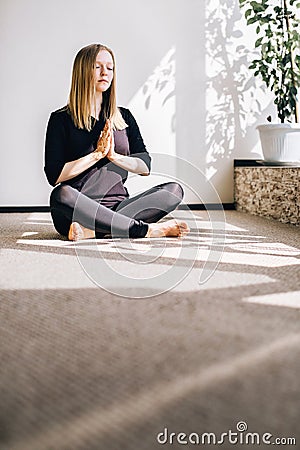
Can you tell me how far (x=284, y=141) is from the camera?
3.44 m

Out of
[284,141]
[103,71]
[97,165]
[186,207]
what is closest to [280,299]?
[97,165]

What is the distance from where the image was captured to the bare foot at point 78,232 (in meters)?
2.39

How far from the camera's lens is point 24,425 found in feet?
2.56

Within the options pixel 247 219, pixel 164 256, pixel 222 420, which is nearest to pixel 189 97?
pixel 247 219

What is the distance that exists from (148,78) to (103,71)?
56.5 inches

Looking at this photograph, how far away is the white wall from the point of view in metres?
3.78

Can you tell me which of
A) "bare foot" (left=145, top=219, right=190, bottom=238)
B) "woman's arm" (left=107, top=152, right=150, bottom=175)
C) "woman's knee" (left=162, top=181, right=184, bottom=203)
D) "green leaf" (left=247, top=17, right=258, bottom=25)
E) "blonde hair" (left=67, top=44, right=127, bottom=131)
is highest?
"green leaf" (left=247, top=17, right=258, bottom=25)

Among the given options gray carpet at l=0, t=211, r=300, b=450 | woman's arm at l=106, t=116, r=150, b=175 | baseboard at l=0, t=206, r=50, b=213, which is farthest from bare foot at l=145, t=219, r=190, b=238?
baseboard at l=0, t=206, r=50, b=213

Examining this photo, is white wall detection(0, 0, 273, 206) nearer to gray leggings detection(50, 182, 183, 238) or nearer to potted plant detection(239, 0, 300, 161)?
potted plant detection(239, 0, 300, 161)

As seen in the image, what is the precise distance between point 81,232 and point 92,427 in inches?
65.6
